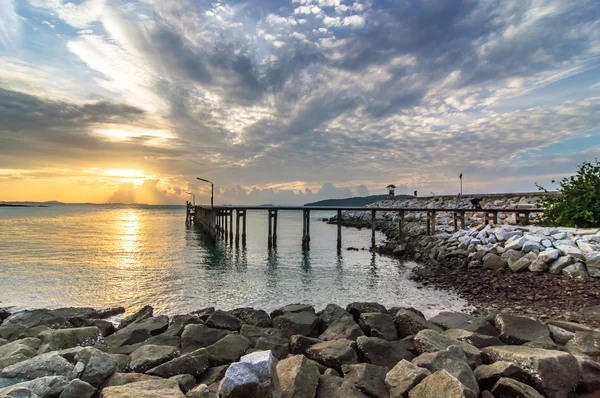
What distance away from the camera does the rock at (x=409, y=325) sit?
258 inches

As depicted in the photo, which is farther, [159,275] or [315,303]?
[159,275]

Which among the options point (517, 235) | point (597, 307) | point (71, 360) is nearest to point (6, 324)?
point (71, 360)

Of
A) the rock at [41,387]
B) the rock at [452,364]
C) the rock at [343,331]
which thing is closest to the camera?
the rock at [41,387]

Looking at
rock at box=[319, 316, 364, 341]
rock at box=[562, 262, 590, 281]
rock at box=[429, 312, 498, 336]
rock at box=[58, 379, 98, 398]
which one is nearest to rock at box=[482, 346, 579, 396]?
rock at box=[429, 312, 498, 336]

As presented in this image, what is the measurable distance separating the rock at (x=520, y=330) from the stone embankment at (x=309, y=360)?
0.02 m

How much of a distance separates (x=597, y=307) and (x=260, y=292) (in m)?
10.2

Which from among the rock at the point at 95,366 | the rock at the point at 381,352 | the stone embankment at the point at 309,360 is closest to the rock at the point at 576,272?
the stone embankment at the point at 309,360

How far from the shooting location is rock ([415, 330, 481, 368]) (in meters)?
4.76

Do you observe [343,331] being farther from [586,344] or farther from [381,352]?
[586,344]

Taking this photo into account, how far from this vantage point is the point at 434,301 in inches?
425

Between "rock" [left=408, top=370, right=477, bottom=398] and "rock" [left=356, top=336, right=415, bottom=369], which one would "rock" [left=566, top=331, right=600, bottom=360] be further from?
"rock" [left=408, top=370, right=477, bottom=398]

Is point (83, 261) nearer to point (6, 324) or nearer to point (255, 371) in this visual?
point (6, 324)

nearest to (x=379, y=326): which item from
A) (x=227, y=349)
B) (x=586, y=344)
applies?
(x=227, y=349)

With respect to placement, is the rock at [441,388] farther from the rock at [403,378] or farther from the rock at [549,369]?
the rock at [549,369]
